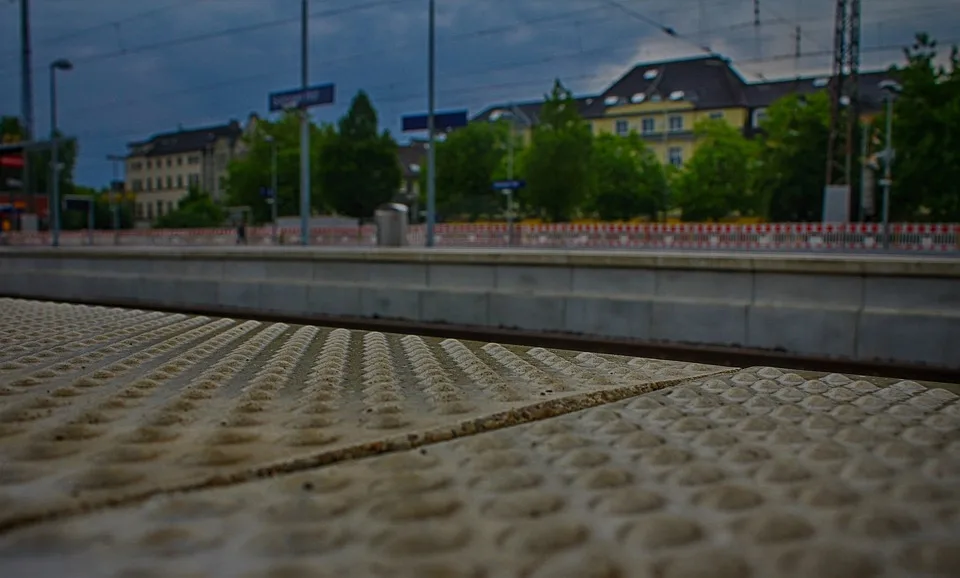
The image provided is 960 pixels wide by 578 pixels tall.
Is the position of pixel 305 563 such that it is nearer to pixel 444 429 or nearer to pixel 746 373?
pixel 444 429

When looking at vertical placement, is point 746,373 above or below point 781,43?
below

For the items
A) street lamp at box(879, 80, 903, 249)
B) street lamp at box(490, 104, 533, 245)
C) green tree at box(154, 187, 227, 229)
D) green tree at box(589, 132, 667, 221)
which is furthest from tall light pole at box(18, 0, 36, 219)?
street lamp at box(879, 80, 903, 249)

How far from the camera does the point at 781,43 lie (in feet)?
105

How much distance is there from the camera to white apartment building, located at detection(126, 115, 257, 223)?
4616 inches

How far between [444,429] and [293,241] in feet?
149

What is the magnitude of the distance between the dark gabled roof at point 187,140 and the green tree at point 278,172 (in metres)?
42.3

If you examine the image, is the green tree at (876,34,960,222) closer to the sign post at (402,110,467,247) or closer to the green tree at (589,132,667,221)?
the sign post at (402,110,467,247)

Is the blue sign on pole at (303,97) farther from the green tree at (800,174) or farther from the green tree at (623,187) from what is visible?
the green tree at (623,187)

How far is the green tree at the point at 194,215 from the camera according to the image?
69688mm

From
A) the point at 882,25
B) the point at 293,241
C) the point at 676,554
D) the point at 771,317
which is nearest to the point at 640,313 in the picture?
the point at 771,317

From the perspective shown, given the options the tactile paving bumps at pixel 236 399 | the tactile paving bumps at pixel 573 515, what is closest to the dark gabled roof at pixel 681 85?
the tactile paving bumps at pixel 236 399

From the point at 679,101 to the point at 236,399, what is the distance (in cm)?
8763

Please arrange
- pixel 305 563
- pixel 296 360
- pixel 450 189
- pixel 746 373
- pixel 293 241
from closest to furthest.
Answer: pixel 305 563 → pixel 746 373 → pixel 296 360 → pixel 293 241 → pixel 450 189

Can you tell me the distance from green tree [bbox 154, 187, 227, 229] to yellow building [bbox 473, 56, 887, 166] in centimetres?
2996
